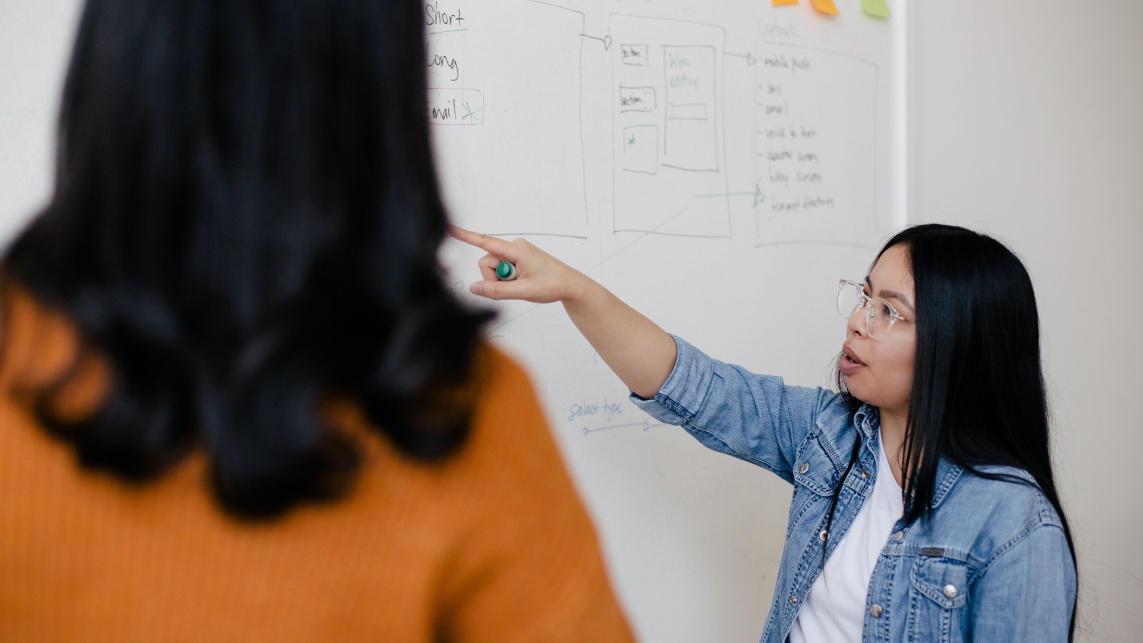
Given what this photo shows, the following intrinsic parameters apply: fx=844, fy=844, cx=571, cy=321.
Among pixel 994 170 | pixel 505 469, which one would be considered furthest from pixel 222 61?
pixel 994 170

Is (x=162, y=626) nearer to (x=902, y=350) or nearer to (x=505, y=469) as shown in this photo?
(x=505, y=469)

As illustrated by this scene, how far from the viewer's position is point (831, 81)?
5.92ft

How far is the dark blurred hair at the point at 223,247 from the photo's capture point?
44cm

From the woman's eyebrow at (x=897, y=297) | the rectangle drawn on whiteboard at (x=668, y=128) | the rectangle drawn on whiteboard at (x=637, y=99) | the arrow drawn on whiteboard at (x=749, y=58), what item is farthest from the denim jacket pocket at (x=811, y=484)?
the arrow drawn on whiteboard at (x=749, y=58)

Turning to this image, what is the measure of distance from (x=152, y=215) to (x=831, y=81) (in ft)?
5.37

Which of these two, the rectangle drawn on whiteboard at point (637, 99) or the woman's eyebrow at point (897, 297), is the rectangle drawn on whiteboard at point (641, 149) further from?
the woman's eyebrow at point (897, 297)

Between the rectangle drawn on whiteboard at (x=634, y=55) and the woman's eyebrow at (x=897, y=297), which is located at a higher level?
the rectangle drawn on whiteboard at (x=634, y=55)

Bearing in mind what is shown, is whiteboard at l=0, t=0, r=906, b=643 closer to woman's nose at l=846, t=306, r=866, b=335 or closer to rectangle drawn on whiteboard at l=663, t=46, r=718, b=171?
rectangle drawn on whiteboard at l=663, t=46, r=718, b=171

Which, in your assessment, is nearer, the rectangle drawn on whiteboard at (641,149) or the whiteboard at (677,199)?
the whiteboard at (677,199)

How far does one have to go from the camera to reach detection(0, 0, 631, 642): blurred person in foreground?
17.2 inches

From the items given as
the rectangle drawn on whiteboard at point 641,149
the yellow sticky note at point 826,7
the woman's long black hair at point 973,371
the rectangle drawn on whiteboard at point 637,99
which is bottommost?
the woman's long black hair at point 973,371

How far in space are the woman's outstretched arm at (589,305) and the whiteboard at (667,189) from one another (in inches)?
7.2

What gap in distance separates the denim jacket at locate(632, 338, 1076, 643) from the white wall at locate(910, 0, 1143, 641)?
38.9 inches

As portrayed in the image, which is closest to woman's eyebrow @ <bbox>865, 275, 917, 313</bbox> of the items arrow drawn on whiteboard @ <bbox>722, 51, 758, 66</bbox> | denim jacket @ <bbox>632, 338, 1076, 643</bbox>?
denim jacket @ <bbox>632, 338, 1076, 643</bbox>
